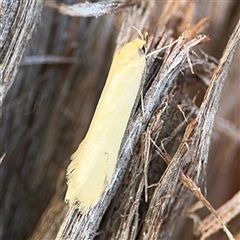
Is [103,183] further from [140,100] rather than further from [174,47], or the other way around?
[174,47]

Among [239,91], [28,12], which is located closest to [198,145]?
[239,91]

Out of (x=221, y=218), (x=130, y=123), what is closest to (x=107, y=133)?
(x=130, y=123)

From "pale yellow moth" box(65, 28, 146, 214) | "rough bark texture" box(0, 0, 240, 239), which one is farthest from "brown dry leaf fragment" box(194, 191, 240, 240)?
"pale yellow moth" box(65, 28, 146, 214)

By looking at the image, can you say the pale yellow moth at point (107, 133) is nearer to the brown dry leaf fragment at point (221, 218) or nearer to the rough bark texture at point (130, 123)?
the rough bark texture at point (130, 123)

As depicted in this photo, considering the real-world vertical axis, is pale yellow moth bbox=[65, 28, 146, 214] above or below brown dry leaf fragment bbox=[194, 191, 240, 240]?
above

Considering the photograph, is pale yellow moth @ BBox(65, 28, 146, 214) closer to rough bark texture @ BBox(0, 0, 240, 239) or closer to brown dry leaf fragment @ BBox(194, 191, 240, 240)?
rough bark texture @ BBox(0, 0, 240, 239)

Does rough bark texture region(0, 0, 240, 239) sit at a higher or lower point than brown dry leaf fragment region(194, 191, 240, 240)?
higher

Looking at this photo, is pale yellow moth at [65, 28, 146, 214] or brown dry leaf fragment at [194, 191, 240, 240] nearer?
pale yellow moth at [65, 28, 146, 214]
